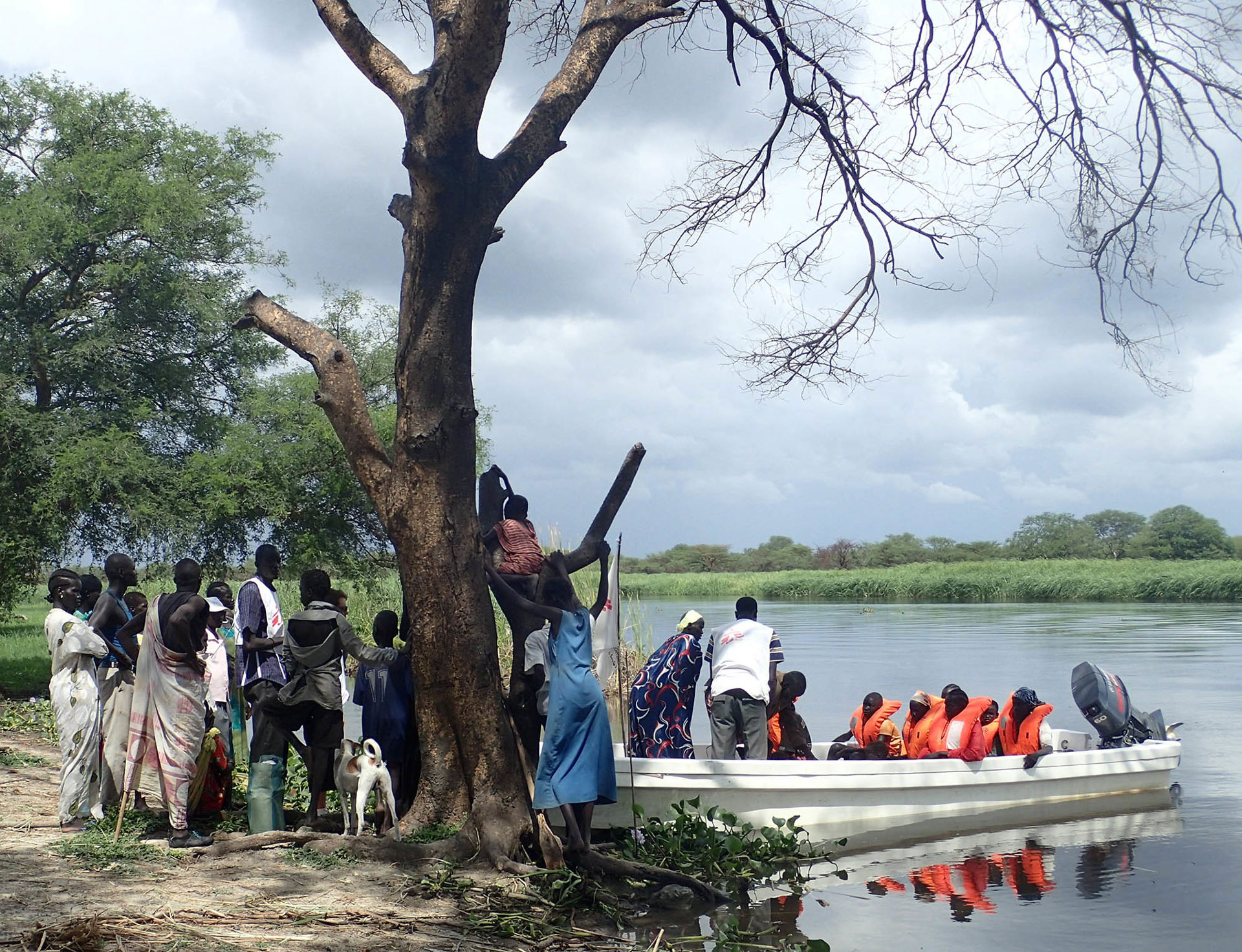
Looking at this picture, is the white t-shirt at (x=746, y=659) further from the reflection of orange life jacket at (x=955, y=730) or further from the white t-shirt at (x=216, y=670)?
the white t-shirt at (x=216, y=670)

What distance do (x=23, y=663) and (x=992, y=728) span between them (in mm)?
15761

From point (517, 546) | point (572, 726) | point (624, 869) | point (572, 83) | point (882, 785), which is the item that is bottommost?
point (882, 785)

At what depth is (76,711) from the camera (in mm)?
7148

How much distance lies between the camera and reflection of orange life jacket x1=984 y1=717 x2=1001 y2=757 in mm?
10430

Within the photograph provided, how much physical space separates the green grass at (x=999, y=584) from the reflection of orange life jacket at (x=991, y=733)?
3112 cm

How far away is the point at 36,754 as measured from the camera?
10.5 m

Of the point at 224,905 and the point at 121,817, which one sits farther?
the point at 121,817

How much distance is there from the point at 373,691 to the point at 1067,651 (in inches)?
950

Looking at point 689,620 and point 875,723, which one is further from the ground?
point 689,620

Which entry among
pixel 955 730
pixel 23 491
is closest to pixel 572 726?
pixel 955 730

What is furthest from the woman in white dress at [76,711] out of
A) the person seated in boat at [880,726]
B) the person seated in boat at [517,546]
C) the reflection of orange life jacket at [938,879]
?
the person seated in boat at [880,726]

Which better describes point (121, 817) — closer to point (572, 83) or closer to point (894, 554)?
point (572, 83)

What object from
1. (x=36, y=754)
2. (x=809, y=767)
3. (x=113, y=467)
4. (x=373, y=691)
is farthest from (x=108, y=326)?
(x=809, y=767)

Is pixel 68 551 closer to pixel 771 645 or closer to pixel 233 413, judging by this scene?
pixel 233 413
